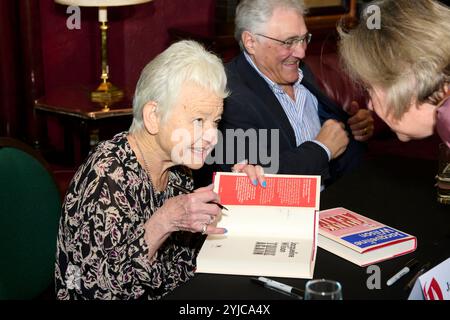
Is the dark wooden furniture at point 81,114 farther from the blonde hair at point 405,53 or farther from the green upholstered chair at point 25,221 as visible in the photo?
the blonde hair at point 405,53

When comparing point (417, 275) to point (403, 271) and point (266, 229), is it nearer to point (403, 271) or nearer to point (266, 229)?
point (403, 271)

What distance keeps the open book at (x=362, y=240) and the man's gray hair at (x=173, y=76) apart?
1.68 feet

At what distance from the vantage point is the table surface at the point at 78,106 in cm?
379

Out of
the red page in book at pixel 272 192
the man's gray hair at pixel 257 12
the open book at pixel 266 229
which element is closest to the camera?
the open book at pixel 266 229

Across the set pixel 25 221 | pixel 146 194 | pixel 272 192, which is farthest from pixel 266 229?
pixel 25 221

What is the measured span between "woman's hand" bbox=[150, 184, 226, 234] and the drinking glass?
461 millimetres

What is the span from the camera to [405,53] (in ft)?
6.36

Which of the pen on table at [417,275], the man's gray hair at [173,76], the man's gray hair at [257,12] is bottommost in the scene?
the pen on table at [417,275]

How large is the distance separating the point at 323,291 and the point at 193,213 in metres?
0.53

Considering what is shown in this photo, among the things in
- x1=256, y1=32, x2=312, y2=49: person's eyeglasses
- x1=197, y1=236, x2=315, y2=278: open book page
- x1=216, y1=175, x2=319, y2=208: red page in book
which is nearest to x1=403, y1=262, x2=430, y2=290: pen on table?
x1=197, y1=236, x2=315, y2=278: open book page

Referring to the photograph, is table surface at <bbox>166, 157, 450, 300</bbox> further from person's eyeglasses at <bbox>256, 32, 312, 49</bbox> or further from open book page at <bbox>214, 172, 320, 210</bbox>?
person's eyeglasses at <bbox>256, 32, 312, 49</bbox>

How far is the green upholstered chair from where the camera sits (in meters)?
2.00

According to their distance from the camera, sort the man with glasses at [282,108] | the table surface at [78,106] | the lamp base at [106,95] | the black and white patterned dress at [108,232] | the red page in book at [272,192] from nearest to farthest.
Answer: the black and white patterned dress at [108,232] → the red page in book at [272,192] → the man with glasses at [282,108] → the table surface at [78,106] → the lamp base at [106,95]

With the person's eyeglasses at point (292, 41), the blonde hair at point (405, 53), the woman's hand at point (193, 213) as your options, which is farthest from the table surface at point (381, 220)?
the person's eyeglasses at point (292, 41)
